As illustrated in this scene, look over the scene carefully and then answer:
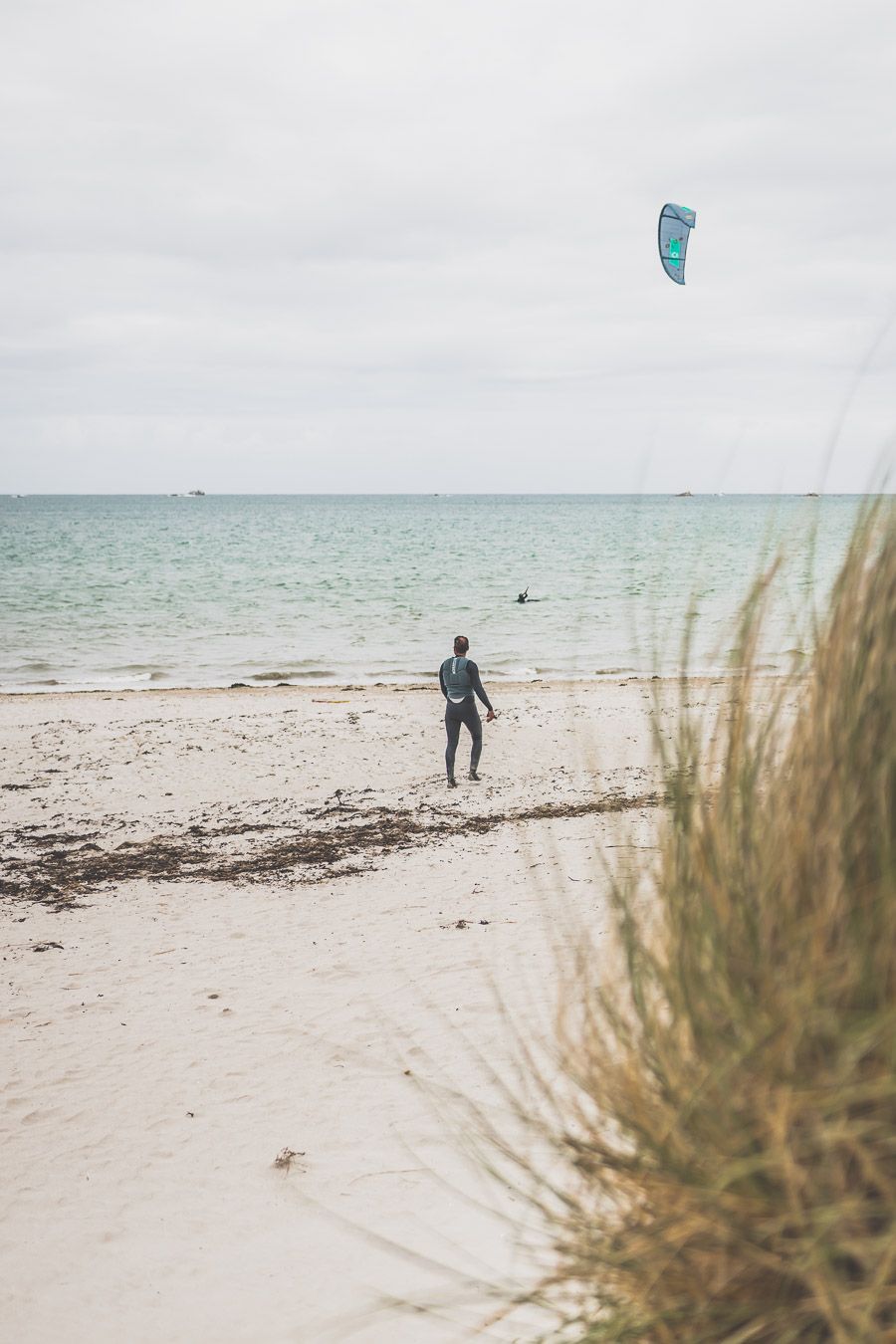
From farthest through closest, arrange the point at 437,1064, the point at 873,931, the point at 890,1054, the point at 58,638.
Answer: the point at 58,638
the point at 437,1064
the point at 873,931
the point at 890,1054

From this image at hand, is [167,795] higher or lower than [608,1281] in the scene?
lower

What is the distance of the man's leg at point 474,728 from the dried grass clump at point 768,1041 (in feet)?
33.2

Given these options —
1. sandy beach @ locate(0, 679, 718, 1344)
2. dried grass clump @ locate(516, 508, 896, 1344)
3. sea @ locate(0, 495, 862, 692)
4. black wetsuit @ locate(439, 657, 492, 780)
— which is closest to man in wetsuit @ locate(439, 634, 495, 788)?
black wetsuit @ locate(439, 657, 492, 780)

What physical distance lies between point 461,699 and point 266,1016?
20.9 ft

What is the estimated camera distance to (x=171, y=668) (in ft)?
87.2

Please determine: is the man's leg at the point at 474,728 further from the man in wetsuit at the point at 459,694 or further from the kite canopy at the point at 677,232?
the kite canopy at the point at 677,232

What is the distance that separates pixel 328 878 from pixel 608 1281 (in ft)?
24.7

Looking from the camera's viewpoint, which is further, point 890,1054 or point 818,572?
point 818,572

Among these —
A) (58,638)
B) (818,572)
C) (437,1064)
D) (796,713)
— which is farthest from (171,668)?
(818,572)

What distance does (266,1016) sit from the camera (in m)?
6.73

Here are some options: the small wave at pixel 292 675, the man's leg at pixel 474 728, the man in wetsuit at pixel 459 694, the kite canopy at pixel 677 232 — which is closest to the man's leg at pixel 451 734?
the man in wetsuit at pixel 459 694

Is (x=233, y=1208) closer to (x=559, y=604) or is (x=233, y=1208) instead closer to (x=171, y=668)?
(x=171, y=668)

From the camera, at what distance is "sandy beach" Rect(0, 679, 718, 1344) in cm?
436

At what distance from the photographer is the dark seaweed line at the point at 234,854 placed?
32.3 feet
